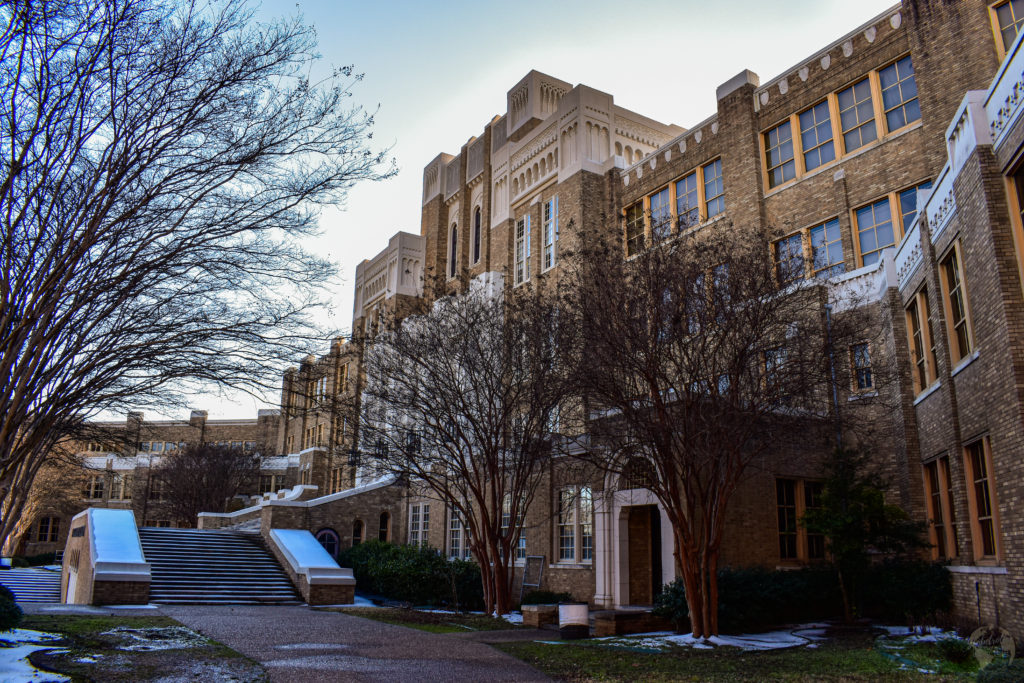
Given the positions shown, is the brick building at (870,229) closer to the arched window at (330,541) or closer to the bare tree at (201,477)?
the arched window at (330,541)

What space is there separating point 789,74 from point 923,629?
52.7ft

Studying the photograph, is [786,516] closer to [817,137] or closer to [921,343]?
[921,343]

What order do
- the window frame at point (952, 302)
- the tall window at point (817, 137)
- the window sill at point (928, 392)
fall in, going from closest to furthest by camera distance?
the window frame at point (952, 302) < the window sill at point (928, 392) < the tall window at point (817, 137)

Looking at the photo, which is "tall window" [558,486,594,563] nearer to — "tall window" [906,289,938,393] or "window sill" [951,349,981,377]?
"tall window" [906,289,938,393]

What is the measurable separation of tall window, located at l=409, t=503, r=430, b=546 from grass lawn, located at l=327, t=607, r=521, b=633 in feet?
37.4

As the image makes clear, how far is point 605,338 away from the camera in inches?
497

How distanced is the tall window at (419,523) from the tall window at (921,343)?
1935 cm

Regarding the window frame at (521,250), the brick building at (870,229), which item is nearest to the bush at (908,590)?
the brick building at (870,229)

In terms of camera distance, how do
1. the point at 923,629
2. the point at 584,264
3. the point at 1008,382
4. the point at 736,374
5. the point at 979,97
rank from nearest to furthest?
the point at 1008,382, the point at 979,97, the point at 736,374, the point at 923,629, the point at 584,264

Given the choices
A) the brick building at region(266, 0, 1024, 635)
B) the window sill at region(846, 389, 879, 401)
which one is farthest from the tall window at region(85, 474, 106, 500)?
the window sill at region(846, 389, 879, 401)

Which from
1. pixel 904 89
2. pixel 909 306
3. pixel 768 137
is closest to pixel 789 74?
pixel 768 137

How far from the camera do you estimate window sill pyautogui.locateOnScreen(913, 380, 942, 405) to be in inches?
578

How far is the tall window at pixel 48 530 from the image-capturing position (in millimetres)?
53281

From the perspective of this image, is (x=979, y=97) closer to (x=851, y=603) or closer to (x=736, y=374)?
(x=736, y=374)
